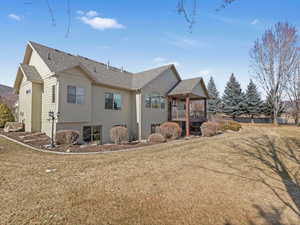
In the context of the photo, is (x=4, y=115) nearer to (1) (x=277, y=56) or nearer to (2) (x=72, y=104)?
(2) (x=72, y=104)

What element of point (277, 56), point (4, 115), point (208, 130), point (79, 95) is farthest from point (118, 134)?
point (277, 56)

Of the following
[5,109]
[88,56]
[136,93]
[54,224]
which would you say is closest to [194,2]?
[54,224]

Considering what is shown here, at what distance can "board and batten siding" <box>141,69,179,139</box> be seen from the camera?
15573 millimetres

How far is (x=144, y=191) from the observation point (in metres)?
4.44

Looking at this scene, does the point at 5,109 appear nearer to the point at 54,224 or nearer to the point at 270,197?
the point at 54,224

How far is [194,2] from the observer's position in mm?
2680

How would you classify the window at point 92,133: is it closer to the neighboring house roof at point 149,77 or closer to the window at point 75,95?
the window at point 75,95

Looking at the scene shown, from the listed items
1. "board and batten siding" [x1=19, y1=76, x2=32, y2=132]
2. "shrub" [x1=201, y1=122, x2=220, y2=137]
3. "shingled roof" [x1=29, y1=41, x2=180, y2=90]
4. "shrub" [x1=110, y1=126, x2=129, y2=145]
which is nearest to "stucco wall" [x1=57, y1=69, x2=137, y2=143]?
"shingled roof" [x1=29, y1=41, x2=180, y2=90]

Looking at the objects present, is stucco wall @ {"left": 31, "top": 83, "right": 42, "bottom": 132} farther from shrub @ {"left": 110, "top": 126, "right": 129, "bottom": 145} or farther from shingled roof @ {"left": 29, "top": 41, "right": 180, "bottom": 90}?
shrub @ {"left": 110, "top": 126, "right": 129, "bottom": 145}

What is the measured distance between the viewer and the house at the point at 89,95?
37.1 feet

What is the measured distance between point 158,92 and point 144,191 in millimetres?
13503

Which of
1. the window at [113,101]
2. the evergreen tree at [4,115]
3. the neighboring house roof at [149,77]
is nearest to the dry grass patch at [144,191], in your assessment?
the window at [113,101]

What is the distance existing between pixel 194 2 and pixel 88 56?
16.5 m

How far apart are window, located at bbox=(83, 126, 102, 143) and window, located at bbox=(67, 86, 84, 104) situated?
89.6 inches
